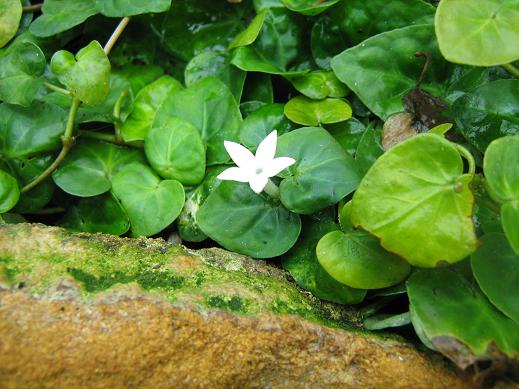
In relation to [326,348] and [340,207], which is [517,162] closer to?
[340,207]

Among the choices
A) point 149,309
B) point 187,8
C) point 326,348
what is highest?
point 187,8

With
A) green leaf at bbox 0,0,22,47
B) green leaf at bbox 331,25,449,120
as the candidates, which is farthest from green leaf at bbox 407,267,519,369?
green leaf at bbox 0,0,22,47

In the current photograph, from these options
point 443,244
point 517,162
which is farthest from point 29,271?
point 517,162

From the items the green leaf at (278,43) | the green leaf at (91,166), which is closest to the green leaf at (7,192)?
the green leaf at (91,166)

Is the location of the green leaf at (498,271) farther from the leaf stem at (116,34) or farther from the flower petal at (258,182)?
the leaf stem at (116,34)

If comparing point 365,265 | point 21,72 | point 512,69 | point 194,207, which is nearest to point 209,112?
point 194,207

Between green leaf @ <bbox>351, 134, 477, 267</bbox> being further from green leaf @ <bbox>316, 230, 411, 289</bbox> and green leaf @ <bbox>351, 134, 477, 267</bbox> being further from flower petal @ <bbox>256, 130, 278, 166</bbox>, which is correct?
flower petal @ <bbox>256, 130, 278, 166</bbox>

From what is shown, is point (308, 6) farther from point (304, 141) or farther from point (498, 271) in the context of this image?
point (498, 271)
